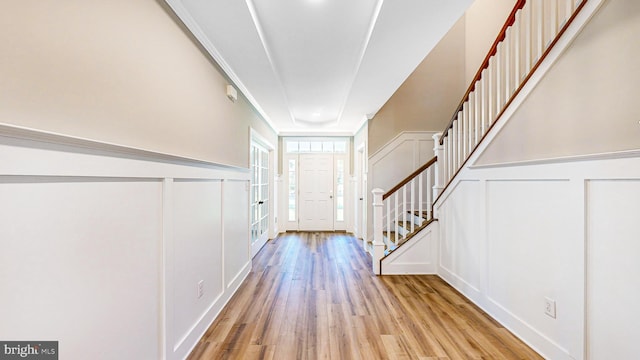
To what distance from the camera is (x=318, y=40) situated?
89.7 inches

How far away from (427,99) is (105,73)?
15.2 feet

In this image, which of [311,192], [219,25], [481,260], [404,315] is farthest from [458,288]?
[311,192]

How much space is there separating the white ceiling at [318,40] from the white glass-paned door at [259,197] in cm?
117

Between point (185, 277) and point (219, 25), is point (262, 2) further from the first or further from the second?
point (185, 277)

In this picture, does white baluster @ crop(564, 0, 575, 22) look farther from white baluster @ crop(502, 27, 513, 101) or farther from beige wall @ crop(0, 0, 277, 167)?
beige wall @ crop(0, 0, 277, 167)

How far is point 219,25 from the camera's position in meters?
1.93

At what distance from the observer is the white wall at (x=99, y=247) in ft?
2.67

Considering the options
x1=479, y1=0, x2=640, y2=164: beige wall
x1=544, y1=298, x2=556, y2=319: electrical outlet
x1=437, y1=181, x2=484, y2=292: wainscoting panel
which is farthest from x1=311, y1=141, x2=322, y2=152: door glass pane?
x1=544, y1=298, x2=556, y2=319: electrical outlet

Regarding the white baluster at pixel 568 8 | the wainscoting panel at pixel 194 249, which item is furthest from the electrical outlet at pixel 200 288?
the white baluster at pixel 568 8

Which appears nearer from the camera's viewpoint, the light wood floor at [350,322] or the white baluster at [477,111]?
the light wood floor at [350,322]

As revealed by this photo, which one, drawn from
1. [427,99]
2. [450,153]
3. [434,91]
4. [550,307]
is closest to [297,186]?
[427,99]

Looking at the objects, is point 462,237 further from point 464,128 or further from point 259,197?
point 259,197

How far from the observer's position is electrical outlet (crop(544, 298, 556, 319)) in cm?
172

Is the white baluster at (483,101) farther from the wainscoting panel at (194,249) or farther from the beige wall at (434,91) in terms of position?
the wainscoting panel at (194,249)
